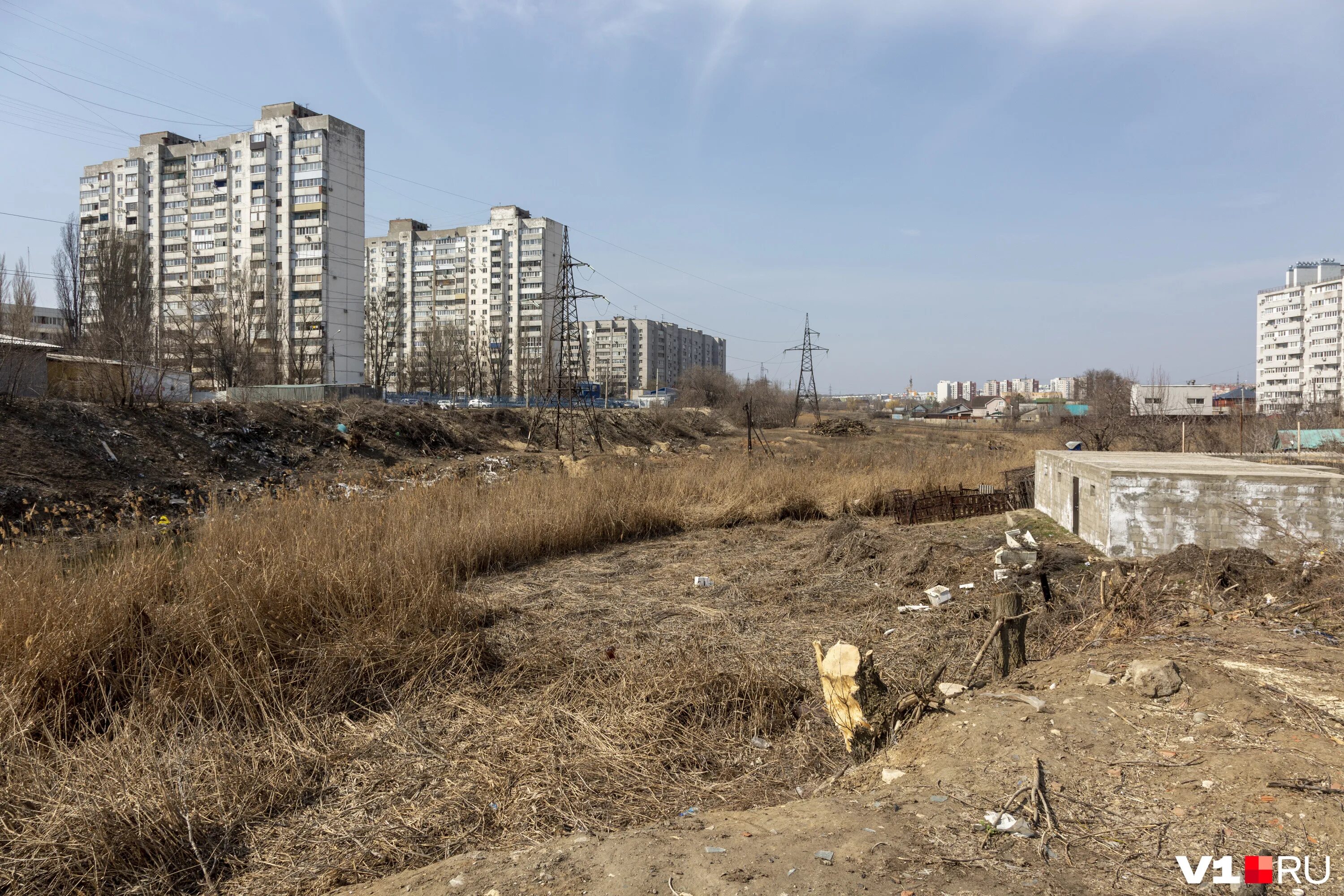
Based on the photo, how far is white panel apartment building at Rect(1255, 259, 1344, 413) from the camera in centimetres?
7712

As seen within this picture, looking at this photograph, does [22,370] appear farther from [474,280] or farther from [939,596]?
[474,280]

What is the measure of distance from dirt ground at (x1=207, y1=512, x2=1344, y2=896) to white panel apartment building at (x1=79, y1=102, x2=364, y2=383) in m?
48.4

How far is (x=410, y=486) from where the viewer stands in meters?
12.5

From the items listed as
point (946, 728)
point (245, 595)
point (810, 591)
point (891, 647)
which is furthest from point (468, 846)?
point (810, 591)

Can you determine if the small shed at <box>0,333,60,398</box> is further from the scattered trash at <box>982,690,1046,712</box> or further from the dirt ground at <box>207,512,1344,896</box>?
the scattered trash at <box>982,690,1046,712</box>

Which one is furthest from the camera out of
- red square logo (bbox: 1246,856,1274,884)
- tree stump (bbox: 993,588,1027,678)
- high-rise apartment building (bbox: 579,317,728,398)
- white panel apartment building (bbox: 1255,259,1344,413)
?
high-rise apartment building (bbox: 579,317,728,398)

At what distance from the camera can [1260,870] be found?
261 cm

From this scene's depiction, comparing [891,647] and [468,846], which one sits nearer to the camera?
[468,846]

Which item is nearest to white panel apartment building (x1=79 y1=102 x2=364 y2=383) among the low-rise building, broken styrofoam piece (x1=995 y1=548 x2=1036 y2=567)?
the low-rise building

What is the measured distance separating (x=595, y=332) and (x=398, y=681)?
101074 millimetres

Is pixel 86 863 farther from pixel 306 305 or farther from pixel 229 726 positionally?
pixel 306 305

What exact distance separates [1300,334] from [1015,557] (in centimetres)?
9899

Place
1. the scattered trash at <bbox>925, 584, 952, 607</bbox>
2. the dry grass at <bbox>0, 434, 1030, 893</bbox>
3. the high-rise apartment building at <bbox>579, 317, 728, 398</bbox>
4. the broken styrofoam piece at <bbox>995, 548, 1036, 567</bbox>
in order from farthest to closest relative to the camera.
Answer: the high-rise apartment building at <bbox>579, 317, 728, 398</bbox>
the broken styrofoam piece at <bbox>995, 548, 1036, 567</bbox>
the scattered trash at <bbox>925, 584, 952, 607</bbox>
the dry grass at <bbox>0, 434, 1030, 893</bbox>

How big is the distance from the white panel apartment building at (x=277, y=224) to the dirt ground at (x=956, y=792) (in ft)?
159
